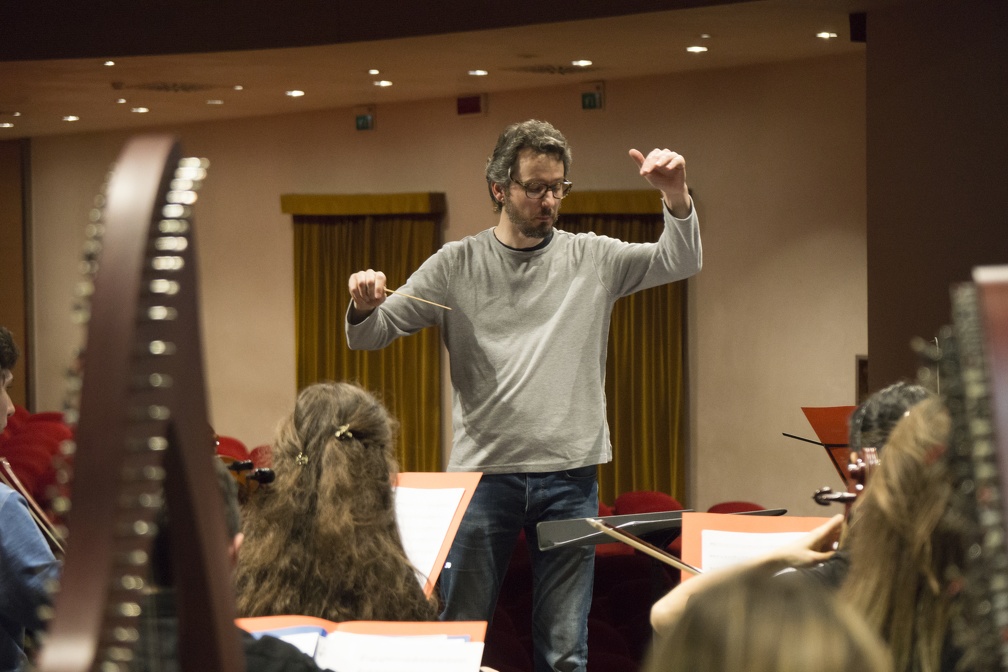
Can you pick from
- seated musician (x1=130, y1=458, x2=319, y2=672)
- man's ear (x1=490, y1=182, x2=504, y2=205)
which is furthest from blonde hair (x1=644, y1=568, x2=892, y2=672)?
man's ear (x1=490, y1=182, x2=504, y2=205)

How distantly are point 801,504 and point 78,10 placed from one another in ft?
15.9

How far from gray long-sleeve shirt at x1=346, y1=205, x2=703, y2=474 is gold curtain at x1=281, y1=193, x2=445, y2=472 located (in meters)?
5.37

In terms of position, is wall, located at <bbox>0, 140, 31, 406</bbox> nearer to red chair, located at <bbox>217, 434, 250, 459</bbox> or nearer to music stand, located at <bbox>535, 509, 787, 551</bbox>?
red chair, located at <bbox>217, 434, 250, 459</bbox>

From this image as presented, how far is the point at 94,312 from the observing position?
2.71ft

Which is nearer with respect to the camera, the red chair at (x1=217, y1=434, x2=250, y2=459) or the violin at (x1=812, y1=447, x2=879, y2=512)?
the violin at (x1=812, y1=447, x2=879, y2=512)

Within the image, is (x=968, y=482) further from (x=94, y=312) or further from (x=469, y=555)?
(x=469, y=555)

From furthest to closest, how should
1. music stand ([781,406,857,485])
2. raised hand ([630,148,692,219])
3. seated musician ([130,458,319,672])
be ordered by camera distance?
music stand ([781,406,857,485]) < raised hand ([630,148,692,219]) < seated musician ([130,458,319,672])

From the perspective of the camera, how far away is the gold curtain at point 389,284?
8.57 meters

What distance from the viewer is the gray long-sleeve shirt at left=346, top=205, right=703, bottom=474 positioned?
2979 mm

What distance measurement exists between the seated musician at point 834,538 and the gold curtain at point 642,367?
5.29 metres

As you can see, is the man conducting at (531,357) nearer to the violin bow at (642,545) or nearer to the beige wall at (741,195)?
Result: the violin bow at (642,545)

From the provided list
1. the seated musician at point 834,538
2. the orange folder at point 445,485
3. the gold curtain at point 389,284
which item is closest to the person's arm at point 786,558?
the seated musician at point 834,538

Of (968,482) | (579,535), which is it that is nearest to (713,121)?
(579,535)

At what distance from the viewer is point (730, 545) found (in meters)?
2.33
